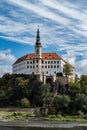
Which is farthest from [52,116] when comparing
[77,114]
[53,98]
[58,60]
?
[58,60]

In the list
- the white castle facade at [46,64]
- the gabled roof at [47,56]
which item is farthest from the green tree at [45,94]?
the gabled roof at [47,56]

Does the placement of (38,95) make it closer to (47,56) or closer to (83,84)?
(83,84)

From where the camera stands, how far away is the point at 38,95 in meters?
107

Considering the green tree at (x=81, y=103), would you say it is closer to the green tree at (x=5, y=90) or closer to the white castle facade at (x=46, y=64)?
the green tree at (x=5, y=90)

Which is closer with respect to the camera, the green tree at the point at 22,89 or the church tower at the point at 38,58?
the green tree at the point at 22,89

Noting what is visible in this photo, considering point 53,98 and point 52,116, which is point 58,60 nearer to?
point 53,98

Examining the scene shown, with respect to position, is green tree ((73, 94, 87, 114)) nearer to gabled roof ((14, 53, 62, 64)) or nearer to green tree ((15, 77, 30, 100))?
green tree ((15, 77, 30, 100))

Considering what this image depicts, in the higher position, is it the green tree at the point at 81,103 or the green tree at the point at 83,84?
the green tree at the point at 83,84

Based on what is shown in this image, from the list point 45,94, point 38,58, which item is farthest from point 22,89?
point 38,58

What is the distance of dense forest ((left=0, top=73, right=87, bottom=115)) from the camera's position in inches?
3844

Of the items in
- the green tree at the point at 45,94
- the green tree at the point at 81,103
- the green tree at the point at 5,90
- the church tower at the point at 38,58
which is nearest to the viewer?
the green tree at the point at 81,103

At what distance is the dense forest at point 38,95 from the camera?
9762 centimetres

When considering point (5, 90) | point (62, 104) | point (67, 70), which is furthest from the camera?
point (67, 70)

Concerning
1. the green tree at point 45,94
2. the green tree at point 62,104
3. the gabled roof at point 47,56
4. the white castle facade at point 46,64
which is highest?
the gabled roof at point 47,56
